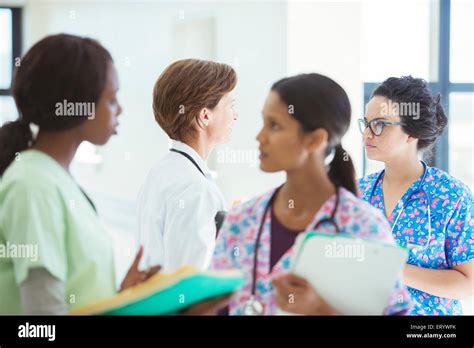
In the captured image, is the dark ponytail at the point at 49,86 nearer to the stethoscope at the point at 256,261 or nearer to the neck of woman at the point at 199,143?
the neck of woman at the point at 199,143

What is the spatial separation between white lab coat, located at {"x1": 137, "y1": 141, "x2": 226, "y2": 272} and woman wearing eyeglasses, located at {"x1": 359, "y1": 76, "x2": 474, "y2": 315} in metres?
0.43

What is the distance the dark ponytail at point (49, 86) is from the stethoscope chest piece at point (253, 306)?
1.77 feet

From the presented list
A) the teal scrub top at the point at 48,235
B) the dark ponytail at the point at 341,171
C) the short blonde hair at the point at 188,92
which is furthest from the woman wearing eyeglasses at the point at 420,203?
the teal scrub top at the point at 48,235

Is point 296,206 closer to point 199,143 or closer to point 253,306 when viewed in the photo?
point 253,306

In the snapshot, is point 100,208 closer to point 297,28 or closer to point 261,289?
point 261,289

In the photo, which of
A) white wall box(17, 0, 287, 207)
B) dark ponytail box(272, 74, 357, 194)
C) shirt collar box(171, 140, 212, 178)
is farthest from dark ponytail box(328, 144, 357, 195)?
shirt collar box(171, 140, 212, 178)

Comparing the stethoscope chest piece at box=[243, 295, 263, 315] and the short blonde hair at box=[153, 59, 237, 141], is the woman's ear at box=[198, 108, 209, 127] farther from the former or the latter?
the stethoscope chest piece at box=[243, 295, 263, 315]

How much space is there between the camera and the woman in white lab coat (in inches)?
60.1

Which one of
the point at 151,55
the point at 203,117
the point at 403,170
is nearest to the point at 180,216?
the point at 203,117

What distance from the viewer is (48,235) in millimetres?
1269

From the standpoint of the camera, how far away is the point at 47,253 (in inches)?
48.9
